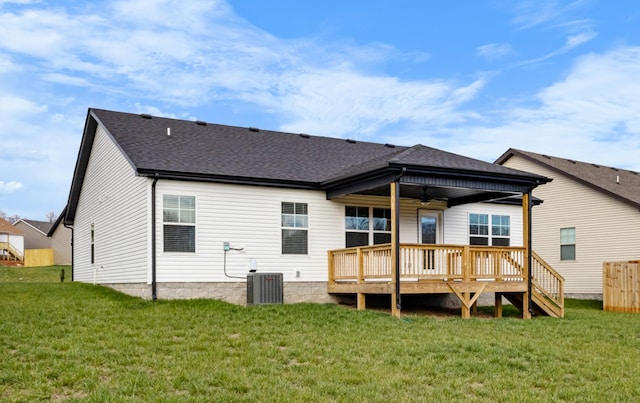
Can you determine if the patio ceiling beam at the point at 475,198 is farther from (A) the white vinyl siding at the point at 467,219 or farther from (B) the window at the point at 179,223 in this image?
(B) the window at the point at 179,223

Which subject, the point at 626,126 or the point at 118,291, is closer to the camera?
the point at 118,291

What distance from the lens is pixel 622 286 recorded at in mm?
19797

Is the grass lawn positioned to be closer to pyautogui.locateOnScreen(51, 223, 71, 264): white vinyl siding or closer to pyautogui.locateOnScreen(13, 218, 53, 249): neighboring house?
pyautogui.locateOnScreen(51, 223, 71, 264): white vinyl siding

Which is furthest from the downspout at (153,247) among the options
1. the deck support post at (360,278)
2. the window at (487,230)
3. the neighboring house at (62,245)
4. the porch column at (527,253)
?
the neighboring house at (62,245)

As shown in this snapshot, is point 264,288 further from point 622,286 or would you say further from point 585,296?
point 585,296

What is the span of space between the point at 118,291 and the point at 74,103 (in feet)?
21.0

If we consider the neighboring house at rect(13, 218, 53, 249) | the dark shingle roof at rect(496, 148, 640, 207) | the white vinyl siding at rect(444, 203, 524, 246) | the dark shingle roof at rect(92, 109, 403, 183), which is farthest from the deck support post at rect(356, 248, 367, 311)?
the neighboring house at rect(13, 218, 53, 249)

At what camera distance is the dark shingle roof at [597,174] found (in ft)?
76.6

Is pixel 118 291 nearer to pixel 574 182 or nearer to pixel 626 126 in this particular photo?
pixel 574 182

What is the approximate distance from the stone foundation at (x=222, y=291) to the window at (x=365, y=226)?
158cm

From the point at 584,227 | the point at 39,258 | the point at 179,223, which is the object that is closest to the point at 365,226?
the point at 179,223

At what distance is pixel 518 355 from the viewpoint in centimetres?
1025

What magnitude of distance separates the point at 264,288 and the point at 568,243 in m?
14.4

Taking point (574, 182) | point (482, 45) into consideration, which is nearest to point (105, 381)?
point (482, 45)
